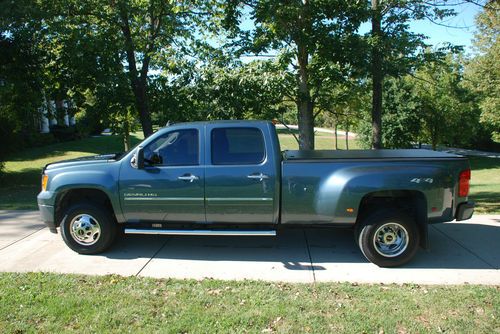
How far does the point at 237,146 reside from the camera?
5730mm

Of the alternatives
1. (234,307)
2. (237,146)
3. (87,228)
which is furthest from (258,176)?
(87,228)

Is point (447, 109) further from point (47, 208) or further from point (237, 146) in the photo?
point (47, 208)

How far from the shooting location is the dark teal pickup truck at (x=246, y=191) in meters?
5.35

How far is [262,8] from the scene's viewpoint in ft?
30.3

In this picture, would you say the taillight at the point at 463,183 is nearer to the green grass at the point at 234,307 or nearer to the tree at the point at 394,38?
the green grass at the point at 234,307

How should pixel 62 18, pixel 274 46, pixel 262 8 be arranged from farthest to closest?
pixel 62 18
pixel 274 46
pixel 262 8

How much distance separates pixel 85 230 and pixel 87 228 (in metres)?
0.04

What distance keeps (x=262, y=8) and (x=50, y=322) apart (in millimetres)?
7430

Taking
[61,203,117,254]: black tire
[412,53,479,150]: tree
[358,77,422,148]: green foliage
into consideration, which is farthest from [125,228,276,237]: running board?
[358,77,422,148]: green foliage

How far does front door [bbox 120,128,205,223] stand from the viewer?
220 inches

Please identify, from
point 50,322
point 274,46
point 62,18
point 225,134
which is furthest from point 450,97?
point 50,322

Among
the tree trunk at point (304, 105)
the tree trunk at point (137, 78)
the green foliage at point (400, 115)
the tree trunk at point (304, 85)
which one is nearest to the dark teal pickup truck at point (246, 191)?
the tree trunk at point (304, 85)

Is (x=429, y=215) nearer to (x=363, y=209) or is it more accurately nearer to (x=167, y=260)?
(x=363, y=209)

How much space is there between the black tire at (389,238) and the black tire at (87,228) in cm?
339
